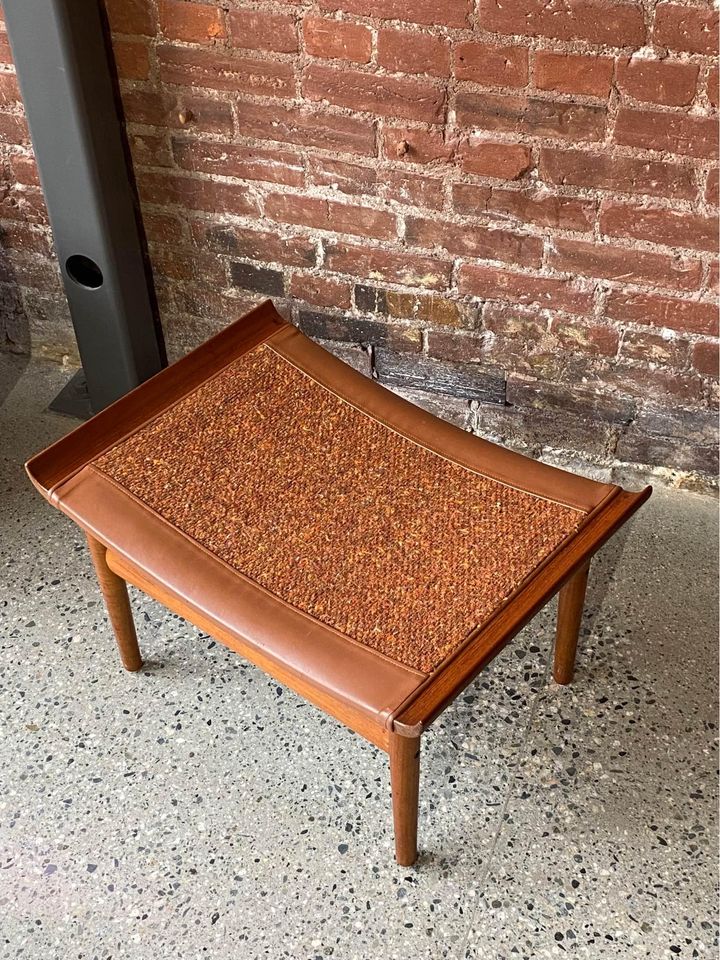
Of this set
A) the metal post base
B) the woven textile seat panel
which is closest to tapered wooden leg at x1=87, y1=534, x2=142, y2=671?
the woven textile seat panel

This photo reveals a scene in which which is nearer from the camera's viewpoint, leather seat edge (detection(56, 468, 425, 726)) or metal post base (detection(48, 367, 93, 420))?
leather seat edge (detection(56, 468, 425, 726))

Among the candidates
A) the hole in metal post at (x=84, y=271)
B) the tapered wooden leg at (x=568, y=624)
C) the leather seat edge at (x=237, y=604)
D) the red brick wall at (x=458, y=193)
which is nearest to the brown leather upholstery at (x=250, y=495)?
the leather seat edge at (x=237, y=604)

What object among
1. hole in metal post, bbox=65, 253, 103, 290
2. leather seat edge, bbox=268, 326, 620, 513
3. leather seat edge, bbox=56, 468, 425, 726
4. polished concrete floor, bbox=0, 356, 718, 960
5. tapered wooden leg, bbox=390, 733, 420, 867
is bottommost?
polished concrete floor, bbox=0, 356, 718, 960

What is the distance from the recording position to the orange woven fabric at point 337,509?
4.39 ft

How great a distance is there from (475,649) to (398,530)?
0.22 m

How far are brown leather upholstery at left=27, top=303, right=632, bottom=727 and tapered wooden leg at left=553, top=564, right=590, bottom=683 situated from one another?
16 centimetres

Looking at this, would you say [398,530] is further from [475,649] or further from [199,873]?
[199,873]

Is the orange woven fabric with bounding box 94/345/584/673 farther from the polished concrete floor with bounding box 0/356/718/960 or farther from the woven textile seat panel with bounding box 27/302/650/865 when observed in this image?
the polished concrete floor with bounding box 0/356/718/960

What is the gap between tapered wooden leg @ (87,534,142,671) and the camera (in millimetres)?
1545

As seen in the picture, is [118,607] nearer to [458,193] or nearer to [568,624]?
[568,624]

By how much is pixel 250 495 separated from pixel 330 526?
0.13 m

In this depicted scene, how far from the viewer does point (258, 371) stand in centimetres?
164

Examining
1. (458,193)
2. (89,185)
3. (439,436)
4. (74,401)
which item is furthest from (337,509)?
(74,401)

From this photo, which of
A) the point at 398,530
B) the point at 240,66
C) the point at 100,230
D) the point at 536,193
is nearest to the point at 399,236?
the point at 536,193
